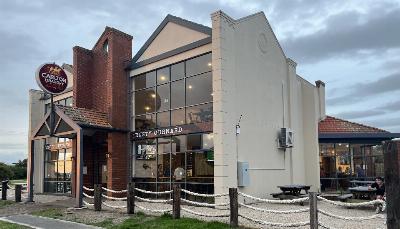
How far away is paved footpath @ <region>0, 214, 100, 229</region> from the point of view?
40.6 ft

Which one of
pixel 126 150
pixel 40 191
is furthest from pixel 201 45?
pixel 40 191

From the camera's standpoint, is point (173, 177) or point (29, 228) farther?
point (173, 177)

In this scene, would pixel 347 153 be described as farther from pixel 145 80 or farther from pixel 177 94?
pixel 145 80

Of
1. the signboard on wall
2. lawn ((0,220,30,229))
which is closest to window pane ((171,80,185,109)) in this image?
the signboard on wall

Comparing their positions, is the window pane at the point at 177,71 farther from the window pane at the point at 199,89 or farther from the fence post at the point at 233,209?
the fence post at the point at 233,209

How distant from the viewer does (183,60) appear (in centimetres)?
1836

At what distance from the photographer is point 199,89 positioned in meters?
17.7

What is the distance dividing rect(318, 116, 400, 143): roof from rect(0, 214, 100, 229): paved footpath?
52.8ft

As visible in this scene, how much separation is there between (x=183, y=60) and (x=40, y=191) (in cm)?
1492

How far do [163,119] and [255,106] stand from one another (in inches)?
166

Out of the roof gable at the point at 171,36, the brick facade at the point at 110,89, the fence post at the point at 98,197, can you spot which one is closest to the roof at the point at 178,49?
the roof gable at the point at 171,36

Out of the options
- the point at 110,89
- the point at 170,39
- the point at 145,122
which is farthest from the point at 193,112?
the point at 110,89

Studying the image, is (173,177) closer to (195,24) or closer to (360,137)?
(195,24)

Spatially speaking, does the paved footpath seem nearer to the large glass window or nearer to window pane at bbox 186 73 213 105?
the large glass window
